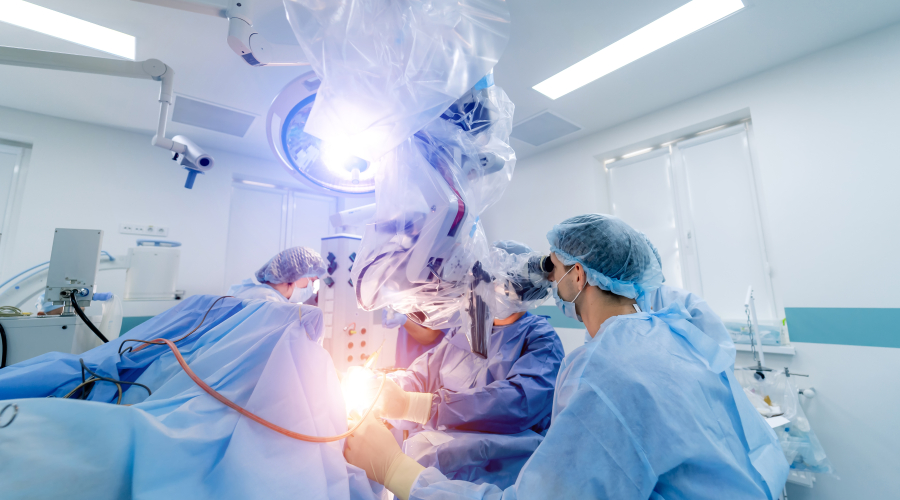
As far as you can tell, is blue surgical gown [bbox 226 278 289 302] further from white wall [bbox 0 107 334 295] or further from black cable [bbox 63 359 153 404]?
black cable [bbox 63 359 153 404]

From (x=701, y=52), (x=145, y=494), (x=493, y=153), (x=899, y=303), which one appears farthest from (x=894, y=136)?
(x=145, y=494)

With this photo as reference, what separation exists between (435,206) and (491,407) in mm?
795

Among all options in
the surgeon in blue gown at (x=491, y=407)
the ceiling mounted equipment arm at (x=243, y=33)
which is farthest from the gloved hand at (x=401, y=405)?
the ceiling mounted equipment arm at (x=243, y=33)

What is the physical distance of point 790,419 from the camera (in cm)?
196

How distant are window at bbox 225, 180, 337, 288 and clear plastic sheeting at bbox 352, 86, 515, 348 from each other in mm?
3284

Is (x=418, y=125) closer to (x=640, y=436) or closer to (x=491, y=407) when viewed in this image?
(x=640, y=436)

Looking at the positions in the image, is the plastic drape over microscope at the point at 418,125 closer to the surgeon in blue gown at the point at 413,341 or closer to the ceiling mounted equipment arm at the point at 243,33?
the ceiling mounted equipment arm at the point at 243,33

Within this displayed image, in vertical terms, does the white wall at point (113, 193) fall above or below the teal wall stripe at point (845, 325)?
above

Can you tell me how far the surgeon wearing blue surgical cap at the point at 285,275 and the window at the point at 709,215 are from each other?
109 inches

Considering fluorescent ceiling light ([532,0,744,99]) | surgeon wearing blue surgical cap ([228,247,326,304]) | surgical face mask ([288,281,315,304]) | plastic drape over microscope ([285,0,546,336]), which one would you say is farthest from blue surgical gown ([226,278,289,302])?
fluorescent ceiling light ([532,0,744,99])

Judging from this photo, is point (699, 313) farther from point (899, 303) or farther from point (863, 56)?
point (863, 56)

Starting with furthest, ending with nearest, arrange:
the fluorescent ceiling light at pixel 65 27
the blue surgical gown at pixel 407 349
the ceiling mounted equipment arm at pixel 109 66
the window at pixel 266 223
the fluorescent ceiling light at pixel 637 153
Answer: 1. the window at pixel 266 223
2. the fluorescent ceiling light at pixel 637 153
3. the blue surgical gown at pixel 407 349
4. the fluorescent ceiling light at pixel 65 27
5. the ceiling mounted equipment arm at pixel 109 66

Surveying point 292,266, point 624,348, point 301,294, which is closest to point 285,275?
point 292,266

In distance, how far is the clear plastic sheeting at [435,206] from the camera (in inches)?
28.0
